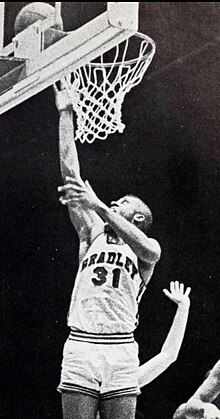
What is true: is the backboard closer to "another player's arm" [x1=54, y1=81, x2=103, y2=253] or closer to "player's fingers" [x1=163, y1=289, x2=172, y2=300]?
"another player's arm" [x1=54, y1=81, x2=103, y2=253]

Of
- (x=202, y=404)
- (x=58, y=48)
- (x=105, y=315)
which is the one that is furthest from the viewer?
(x=202, y=404)

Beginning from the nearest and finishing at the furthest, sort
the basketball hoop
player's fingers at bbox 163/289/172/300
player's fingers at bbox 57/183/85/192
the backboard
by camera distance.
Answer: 1. the backboard
2. the basketball hoop
3. player's fingers at bbox 57/183/85/192
4. player's fingers at bbox 163/289/172/300

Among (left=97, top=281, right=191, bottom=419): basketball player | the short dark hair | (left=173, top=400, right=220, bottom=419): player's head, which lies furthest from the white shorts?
the short dark hair

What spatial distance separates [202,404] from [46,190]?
133cm

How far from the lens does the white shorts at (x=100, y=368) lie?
3797 mm

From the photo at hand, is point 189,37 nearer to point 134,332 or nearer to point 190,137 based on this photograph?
point 190,137

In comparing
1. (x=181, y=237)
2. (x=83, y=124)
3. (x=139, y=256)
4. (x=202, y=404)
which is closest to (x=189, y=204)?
(x=181, y=237)

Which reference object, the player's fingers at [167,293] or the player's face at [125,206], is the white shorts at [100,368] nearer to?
the player's fingers at [167,293]

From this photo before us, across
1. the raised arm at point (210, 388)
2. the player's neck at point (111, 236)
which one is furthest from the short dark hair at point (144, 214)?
the raised arm at point (210, 388)

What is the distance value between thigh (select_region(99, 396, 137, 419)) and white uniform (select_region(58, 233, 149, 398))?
0.10 feet

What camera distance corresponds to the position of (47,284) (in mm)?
4258

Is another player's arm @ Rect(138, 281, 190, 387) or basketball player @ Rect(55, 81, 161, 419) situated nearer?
basketball player @ Rect(55, 81, 161, 419)

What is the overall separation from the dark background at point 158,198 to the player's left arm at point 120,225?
0.55 feet

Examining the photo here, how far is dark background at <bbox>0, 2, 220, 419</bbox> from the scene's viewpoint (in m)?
4.20
